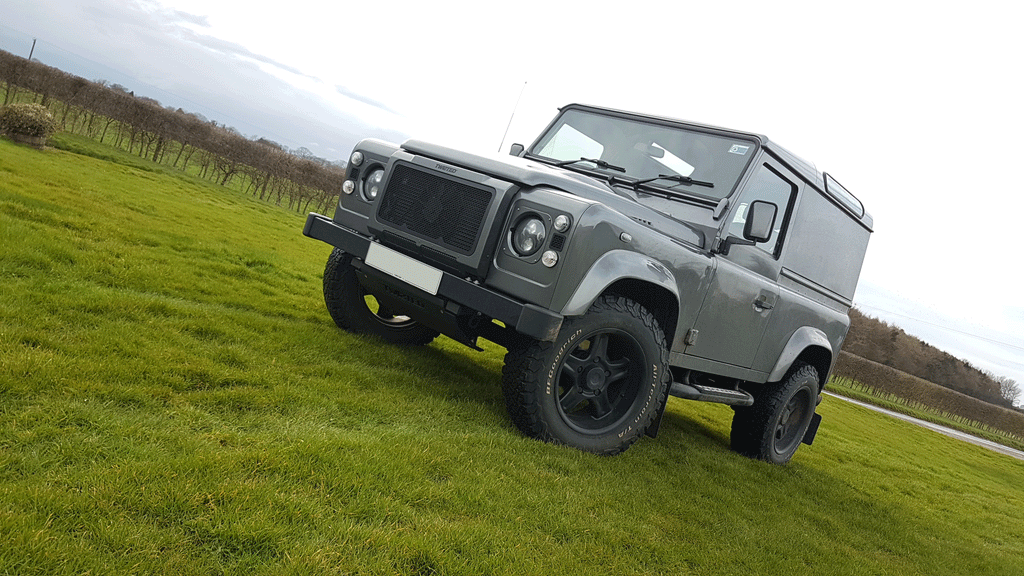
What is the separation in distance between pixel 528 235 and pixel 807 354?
4.07m

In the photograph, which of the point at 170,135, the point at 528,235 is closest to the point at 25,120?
the point at 170,135

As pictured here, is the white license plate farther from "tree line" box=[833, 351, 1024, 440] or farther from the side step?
"tree line" box=[833, 351, 1024, 440]

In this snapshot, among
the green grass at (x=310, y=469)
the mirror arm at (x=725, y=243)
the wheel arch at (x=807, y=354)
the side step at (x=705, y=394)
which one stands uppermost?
the mirror arm at (x=725, y=243)

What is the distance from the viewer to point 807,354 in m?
6.92

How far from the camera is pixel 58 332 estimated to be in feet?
13.8

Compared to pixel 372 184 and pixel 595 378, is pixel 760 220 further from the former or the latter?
pixel 372 184

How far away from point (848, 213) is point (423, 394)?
15.5 ft

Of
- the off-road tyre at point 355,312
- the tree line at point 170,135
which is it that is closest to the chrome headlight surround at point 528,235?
the off-road tyre at point 355,312

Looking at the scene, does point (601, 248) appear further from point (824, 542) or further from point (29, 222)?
point (29, 222)

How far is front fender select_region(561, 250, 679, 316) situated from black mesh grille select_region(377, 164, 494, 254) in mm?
716

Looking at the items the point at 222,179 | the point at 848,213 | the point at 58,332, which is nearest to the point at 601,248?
the point at 58,332

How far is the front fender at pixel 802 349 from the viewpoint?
6.23m

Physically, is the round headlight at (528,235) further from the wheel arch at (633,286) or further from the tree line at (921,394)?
the tree line at (921,394)

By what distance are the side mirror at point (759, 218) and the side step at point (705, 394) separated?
1.19 metres
